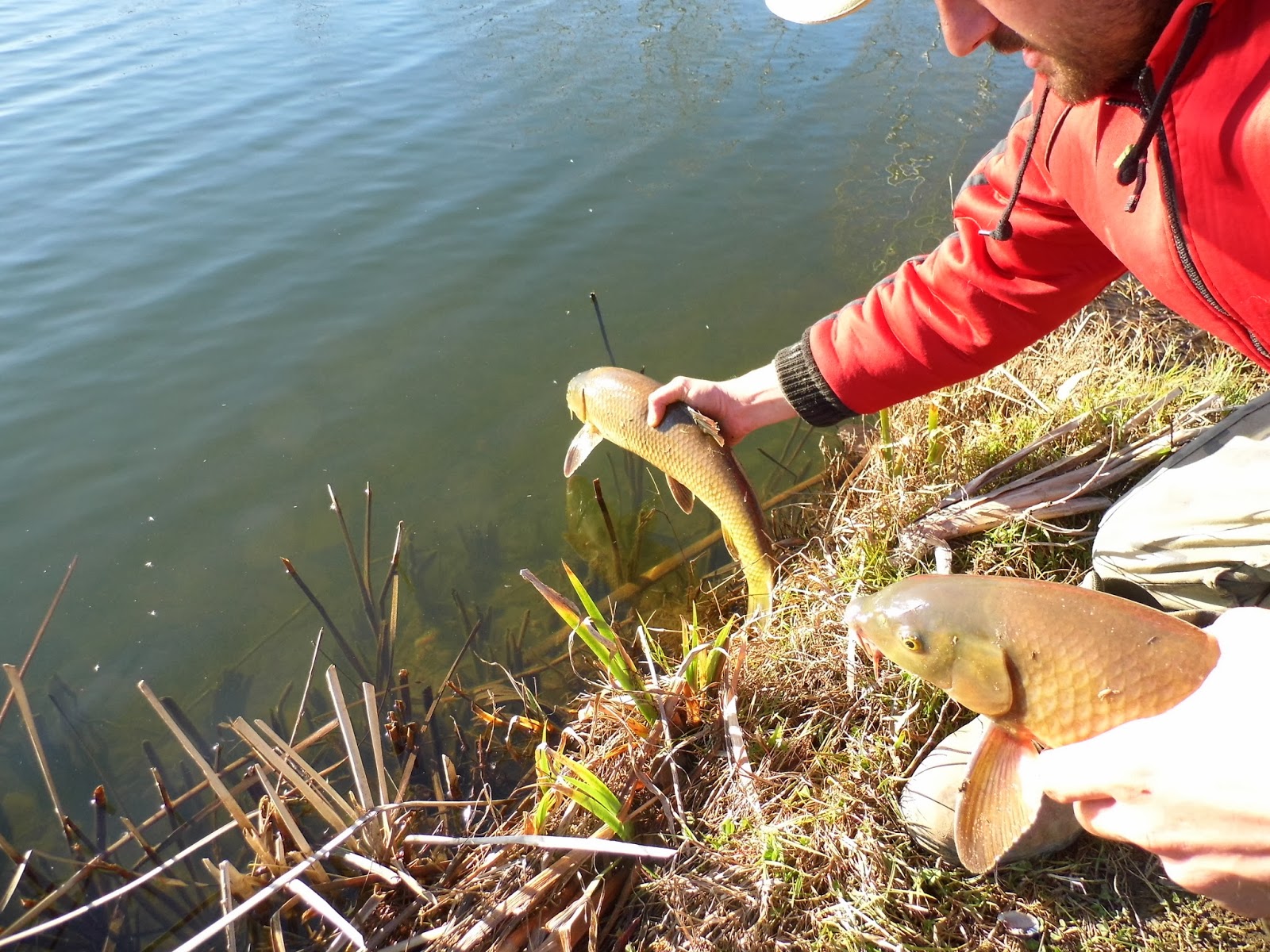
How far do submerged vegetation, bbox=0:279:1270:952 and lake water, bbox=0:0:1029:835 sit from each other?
40cm

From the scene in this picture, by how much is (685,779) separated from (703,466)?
131cm

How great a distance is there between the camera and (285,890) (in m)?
2.75

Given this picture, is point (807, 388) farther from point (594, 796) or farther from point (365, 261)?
point (365, 261)

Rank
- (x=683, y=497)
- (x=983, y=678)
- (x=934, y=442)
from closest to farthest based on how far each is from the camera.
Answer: (x=983, y=678), (x=934, y=442), (x=683, y=497)

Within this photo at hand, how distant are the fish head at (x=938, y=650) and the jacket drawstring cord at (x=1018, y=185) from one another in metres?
1.13

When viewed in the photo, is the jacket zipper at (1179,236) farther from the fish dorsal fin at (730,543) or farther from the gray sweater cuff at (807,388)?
the fish dorsal fin at (730,543)

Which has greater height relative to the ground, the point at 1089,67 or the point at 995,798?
the point at 1089,67

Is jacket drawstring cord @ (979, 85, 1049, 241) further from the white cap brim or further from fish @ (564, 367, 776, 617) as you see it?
fish @ (564, 367, 776, 617)

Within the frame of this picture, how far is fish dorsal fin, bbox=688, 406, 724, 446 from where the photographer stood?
3361 mm

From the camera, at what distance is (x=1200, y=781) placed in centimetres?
141

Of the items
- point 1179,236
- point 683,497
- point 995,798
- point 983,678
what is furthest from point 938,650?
point 683,497

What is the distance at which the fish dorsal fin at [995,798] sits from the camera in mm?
2021

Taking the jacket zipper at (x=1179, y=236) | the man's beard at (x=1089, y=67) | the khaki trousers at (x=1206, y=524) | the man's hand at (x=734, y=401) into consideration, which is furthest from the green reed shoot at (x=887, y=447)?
the man's beard at (x=1089, y=67)

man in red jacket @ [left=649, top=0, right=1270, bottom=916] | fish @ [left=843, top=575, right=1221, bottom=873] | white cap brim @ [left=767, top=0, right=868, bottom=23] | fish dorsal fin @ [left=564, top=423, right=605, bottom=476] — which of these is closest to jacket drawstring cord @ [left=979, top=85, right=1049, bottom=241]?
man in red jacket @ [left=649, top=0, right=1270, bottom=916]
